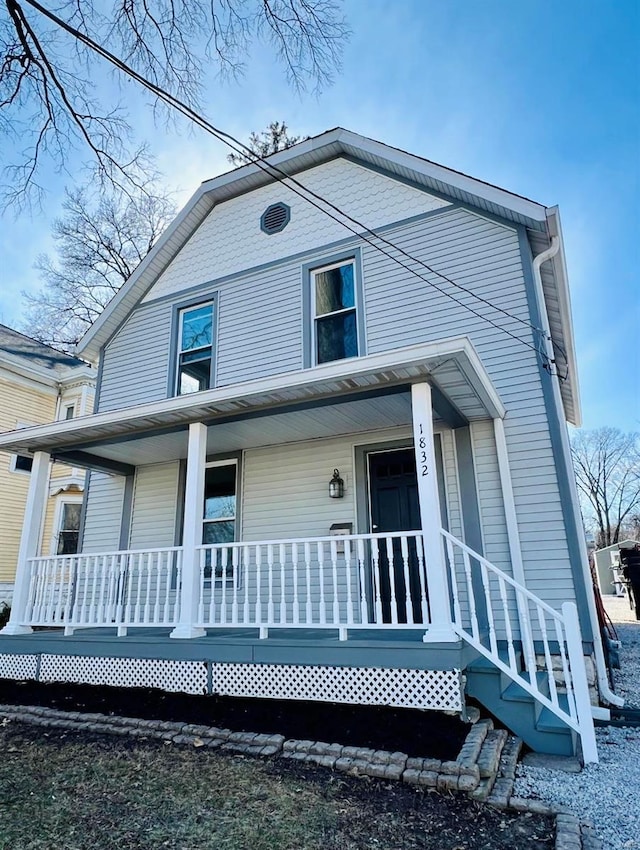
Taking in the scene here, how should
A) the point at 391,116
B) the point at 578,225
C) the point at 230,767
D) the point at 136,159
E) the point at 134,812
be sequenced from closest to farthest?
the point at 134,812 → the point at 230,767 → the point at 136,159 → the point at 391,116 → the point at 578,225

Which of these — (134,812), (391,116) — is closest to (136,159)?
(391,116)

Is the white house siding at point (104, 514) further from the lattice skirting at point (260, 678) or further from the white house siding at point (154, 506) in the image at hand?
the lattice skirting at point (260, 678)

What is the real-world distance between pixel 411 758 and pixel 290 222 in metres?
7.08

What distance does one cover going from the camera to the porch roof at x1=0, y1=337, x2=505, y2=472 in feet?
15.4

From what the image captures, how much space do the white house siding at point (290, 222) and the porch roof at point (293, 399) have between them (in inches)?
123

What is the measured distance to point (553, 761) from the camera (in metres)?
3.97

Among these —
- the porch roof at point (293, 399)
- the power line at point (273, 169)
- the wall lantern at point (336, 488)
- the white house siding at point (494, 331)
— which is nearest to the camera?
the power line at point (273, 169)

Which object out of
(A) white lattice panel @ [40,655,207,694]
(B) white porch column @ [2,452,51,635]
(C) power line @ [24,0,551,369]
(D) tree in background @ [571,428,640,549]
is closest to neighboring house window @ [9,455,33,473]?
(B) white porch column @ [2,452,51,635]

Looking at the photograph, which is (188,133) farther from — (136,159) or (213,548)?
(213,548)

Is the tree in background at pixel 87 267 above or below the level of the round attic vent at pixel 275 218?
above

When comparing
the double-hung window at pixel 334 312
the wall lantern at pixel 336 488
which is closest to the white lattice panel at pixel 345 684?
the wall lantern at pixel 336 488

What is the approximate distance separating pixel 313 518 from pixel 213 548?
1771 millimetres

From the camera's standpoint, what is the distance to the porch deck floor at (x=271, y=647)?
424 cm

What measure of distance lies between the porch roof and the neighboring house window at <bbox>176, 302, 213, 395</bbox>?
58.3 inches
